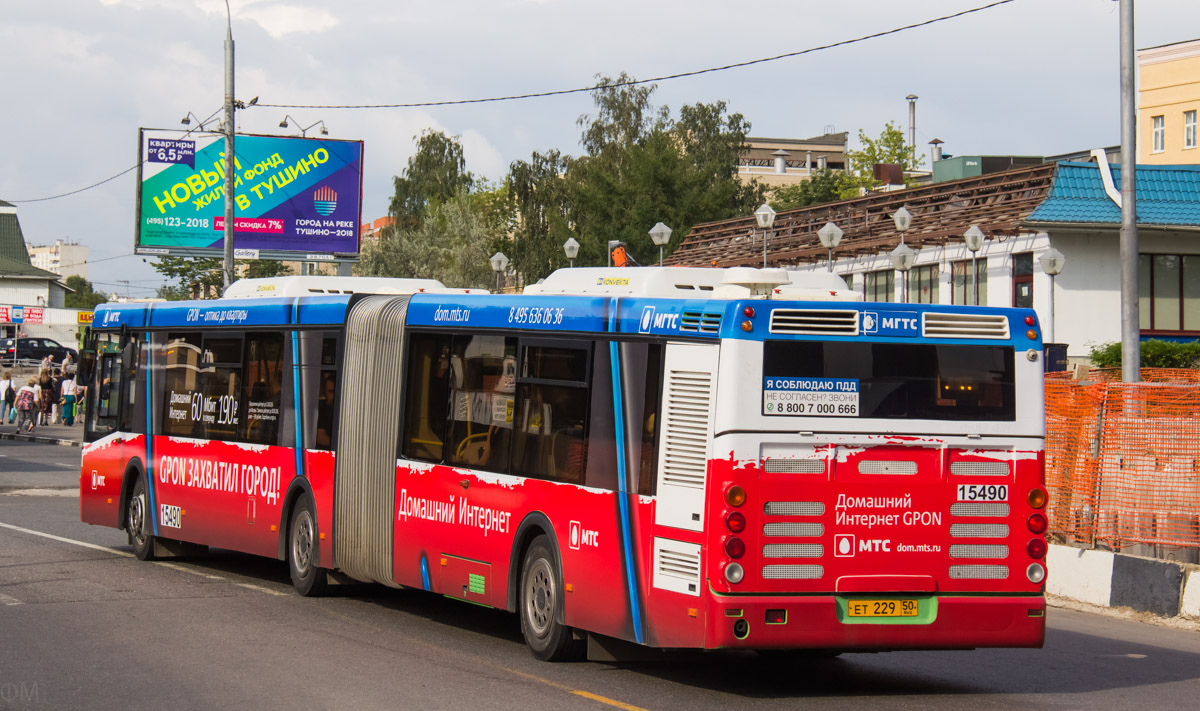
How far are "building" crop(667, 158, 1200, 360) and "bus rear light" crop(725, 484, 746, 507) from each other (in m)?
24.5

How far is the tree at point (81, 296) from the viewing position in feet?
565

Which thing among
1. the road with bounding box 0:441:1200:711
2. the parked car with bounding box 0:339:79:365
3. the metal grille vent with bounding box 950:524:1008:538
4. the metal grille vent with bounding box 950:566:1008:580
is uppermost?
the parked car with bounding box 0:339:79:365

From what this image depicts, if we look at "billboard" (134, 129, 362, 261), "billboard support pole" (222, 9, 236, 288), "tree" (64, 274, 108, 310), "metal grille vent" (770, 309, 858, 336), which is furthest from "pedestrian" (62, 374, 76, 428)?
"tree" (64, 274, 108, 310)

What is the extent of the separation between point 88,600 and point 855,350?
7.27 meters

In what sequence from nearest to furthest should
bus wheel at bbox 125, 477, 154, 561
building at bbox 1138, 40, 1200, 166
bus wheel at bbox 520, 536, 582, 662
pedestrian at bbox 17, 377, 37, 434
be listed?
bus wheel at bbox 520, 536, 582, 662, bus wheel at bbox 125, 477, 154, 561, pedestrian at bbox 17, 377, 37, 434, building at bbox 1138, 40, 1200, 166

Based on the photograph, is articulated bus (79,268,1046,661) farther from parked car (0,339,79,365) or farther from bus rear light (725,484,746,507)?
parked car (0,339,79,365)

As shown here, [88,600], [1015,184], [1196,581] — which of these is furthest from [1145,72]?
[88,600]

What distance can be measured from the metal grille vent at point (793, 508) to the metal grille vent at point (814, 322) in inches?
40.3

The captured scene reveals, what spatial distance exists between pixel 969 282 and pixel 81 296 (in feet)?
537

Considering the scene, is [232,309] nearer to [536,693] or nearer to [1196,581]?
[536,693]

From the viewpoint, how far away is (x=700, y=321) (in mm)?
8828

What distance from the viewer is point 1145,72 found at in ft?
212

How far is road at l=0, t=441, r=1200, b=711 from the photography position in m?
8.62

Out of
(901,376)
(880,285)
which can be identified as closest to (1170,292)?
(880,285)
